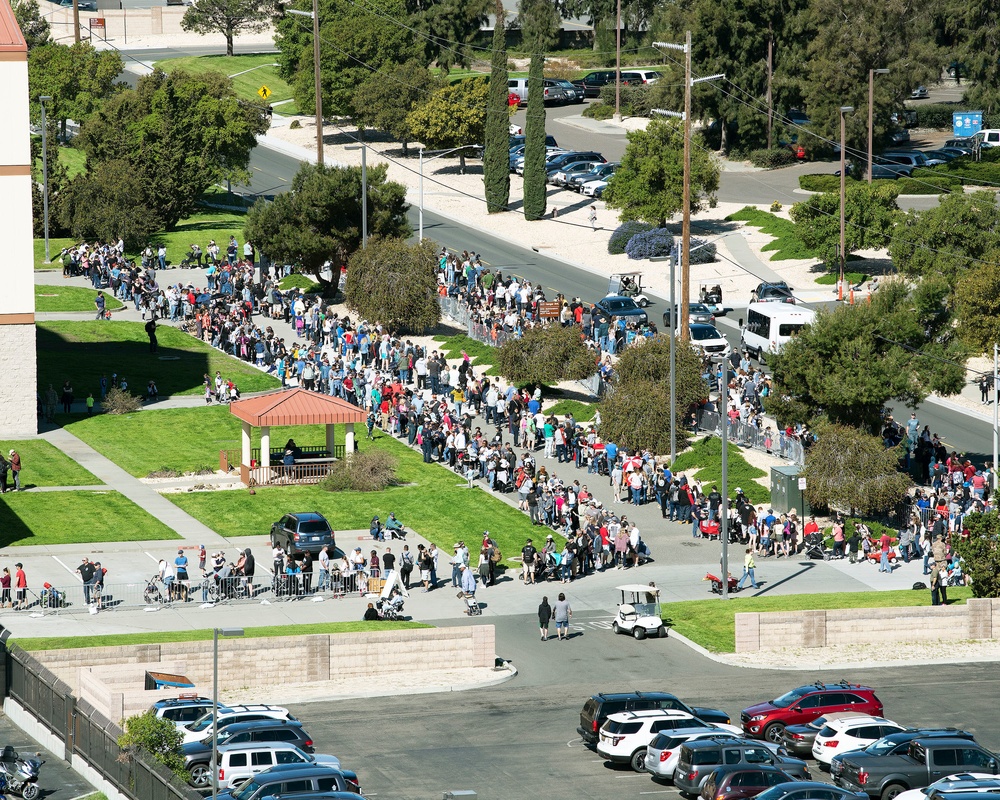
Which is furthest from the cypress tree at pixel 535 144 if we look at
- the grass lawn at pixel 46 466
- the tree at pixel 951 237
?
the grass lawn at pixel 46 466

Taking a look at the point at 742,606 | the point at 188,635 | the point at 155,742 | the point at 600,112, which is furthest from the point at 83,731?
the point at 600,112

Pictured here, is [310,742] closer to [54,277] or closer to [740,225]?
[54,277]

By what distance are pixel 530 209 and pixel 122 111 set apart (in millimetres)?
21961

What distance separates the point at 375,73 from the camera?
344 feet

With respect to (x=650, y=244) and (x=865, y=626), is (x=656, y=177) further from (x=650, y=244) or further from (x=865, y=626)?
(x=865, y=626)

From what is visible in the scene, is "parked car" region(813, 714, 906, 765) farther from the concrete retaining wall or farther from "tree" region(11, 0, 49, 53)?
"tree" region(11, 0, 49, 53)

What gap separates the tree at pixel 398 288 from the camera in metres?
69.5

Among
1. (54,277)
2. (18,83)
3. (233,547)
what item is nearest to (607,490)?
(233,547)

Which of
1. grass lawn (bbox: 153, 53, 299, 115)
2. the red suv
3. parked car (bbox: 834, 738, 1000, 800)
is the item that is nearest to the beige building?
the red suv

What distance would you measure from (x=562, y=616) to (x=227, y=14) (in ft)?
296

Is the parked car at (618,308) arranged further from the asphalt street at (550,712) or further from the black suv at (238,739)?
the black suv at (238,739)

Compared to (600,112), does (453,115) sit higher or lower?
higher

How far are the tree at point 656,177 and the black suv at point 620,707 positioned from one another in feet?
164

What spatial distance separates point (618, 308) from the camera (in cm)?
7094
